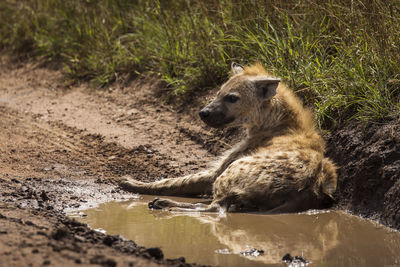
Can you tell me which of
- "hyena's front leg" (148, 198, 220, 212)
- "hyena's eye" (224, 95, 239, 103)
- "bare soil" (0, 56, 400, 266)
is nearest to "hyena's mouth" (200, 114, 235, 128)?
"hyena's eye" (224, 95, 239, 103)

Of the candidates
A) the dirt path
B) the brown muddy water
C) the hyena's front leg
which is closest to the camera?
the dirt path

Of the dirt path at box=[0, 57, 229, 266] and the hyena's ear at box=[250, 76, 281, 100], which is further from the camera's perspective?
the hyena's ear at box=[250, 76, 281, 100]

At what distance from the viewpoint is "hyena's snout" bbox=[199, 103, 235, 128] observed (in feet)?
14.7

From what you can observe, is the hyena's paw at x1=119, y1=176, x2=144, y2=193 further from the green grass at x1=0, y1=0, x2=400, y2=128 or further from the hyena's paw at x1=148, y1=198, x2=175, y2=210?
the green grass at x1=0, y1=0, x2=400, y2=128

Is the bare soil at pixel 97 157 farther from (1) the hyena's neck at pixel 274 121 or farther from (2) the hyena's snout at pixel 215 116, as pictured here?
(2) the hyena's snout at pixel 215 116

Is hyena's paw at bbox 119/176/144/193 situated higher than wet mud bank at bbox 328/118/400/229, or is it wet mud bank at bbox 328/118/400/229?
wet mud bank at bbox 328/118/400/229

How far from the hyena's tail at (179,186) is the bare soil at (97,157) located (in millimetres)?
127

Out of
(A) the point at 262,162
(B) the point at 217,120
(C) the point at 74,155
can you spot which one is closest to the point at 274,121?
(B) the point at 217,120

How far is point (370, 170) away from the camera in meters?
3.88

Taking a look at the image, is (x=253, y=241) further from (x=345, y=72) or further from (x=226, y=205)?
(x=345, y=72)

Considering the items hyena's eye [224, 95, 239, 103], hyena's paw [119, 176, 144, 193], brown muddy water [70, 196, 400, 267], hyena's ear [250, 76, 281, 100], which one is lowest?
brown muddy water [70, 196, 400, 267]

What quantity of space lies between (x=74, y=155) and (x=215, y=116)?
1247 millimetres

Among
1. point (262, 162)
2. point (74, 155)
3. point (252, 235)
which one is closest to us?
point (252, 235)

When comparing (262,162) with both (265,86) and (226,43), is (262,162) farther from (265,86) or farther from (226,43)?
(226,43)
